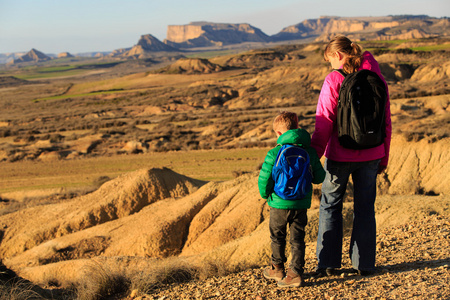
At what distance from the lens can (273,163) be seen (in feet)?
13.6

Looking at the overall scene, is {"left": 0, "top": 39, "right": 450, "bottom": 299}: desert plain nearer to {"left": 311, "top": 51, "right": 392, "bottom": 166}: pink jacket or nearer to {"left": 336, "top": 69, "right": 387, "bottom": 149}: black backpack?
{"left": 311, "top": 51, "right": 392, "bottom": 166}: pink jacket

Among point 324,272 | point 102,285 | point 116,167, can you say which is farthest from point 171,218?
point 116,167

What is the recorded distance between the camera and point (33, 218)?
13469 millimetres

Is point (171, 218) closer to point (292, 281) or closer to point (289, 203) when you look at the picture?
point (292, 281)

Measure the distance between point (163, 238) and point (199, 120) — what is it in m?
30.1

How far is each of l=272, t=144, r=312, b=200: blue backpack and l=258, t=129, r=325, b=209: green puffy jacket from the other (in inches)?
2.0

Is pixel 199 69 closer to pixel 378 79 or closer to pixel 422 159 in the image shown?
pixel 422 159

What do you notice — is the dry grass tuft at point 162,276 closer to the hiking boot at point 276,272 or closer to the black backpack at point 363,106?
the hiking boot at point 276,272

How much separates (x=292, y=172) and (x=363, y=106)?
895 millimetres

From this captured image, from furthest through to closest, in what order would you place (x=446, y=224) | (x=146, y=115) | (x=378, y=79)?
1. (x=146, y=115)
2. (x=446, y=224)
3. (x=378, y=79)

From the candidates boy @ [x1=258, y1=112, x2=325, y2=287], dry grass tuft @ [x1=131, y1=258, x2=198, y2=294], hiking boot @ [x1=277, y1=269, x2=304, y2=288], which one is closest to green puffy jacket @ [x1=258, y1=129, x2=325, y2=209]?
boy @ [x1=258, y1=112, x2=325, y2=287]

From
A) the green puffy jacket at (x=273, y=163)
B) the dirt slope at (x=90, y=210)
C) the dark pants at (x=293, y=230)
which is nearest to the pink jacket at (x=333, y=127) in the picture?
the green puffy jacket at (x=273, y=163)

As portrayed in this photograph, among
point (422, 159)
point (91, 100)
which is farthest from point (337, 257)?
point (91, 100)

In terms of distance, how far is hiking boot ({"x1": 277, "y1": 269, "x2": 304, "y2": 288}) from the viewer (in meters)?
4.27
